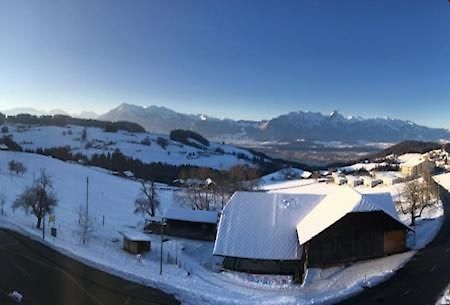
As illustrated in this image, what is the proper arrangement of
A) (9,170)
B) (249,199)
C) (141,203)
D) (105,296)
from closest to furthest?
(105,296) < (249,199) < (141,203) < (9,170)

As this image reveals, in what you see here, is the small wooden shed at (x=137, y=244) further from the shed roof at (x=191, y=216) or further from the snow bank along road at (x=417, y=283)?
the snow bank along road at (x=417, y=283)

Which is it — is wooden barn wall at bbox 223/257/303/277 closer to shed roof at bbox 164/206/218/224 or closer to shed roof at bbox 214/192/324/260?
shed roof at bbox 214/192/324/260

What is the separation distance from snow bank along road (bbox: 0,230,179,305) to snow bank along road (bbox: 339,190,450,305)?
584 inches

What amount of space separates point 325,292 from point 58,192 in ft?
249

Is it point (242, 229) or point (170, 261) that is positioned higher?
point (242, 229)

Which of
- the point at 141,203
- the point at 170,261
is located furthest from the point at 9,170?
the point at 170,261

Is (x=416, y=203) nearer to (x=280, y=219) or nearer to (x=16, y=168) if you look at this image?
(x=280, y=219)

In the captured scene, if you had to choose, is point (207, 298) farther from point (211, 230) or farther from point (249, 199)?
point (211, 230)

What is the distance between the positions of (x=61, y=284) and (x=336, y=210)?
92.2 feet

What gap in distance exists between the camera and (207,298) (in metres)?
36.2

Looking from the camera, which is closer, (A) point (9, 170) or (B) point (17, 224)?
(B) point (17, 224)

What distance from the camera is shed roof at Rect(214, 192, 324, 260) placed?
50.8 meters

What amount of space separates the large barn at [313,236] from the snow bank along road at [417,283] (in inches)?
185

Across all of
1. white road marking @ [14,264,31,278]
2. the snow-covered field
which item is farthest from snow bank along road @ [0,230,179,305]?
the snow-covered field
